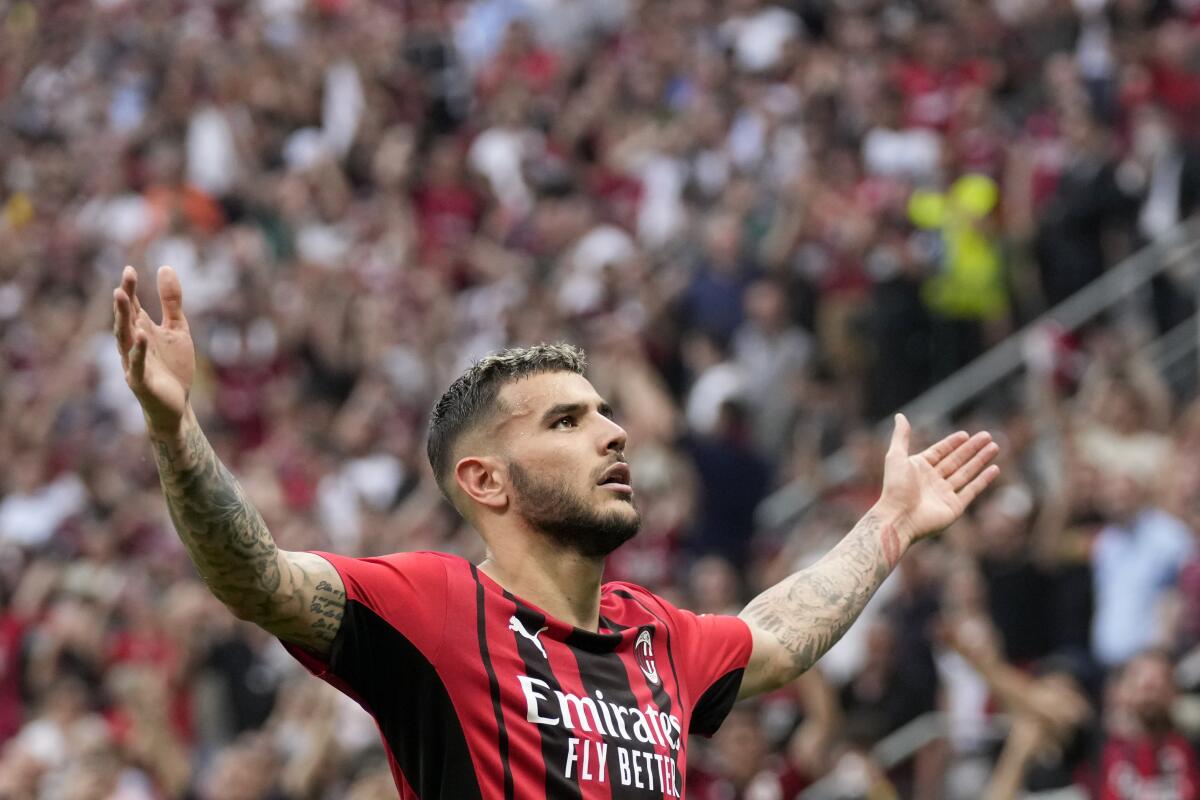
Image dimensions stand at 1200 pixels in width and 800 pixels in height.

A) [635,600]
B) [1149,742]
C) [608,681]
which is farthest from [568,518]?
[1149,742]

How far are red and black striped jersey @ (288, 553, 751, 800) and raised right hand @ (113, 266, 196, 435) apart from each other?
58 centimetres

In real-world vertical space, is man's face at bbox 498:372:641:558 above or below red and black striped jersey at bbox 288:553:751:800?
above

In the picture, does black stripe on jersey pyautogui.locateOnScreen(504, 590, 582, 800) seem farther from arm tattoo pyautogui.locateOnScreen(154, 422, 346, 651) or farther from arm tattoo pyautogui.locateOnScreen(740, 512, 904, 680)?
arm tattoo pyautogui.locateOnScreen(740, 512, 904, 680)

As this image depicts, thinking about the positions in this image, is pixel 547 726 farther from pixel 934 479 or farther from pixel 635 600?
pixel 934 479

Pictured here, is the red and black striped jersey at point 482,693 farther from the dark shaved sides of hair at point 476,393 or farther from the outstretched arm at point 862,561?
the outstretched arm at point 862,561

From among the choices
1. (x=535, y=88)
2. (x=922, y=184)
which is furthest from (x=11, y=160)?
(x=922, y=184)

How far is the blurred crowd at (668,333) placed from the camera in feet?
32.9

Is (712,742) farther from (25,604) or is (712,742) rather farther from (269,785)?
(25,604)

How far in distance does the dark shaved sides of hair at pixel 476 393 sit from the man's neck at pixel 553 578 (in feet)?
0.89

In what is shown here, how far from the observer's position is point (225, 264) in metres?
15.8

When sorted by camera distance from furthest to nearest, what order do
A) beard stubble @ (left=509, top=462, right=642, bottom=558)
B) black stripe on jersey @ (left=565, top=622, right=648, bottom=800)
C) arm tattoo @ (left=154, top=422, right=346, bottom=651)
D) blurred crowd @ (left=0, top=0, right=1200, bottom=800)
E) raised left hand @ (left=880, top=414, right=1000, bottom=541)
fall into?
blurred crowd @ (left=0, top=0, right=1200, bottom=800), raised left hand @ (left=880, top=414, right=1000, bottom=541), beard stubble @ (left=509, top=462, right=642, bottom=558), black stripe on jersey @ (left=565, top=622, right=648, bottom=800), arm tattoo @ (left=154, top=422, right=346, bottom=651)

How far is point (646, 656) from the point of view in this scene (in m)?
4.81

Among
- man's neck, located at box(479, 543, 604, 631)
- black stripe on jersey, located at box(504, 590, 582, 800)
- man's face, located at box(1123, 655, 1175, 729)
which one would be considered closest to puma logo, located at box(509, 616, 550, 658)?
black stripe on jersey, located at box(504, 590, 582, 800)

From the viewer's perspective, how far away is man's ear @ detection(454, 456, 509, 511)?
475 centimetres
